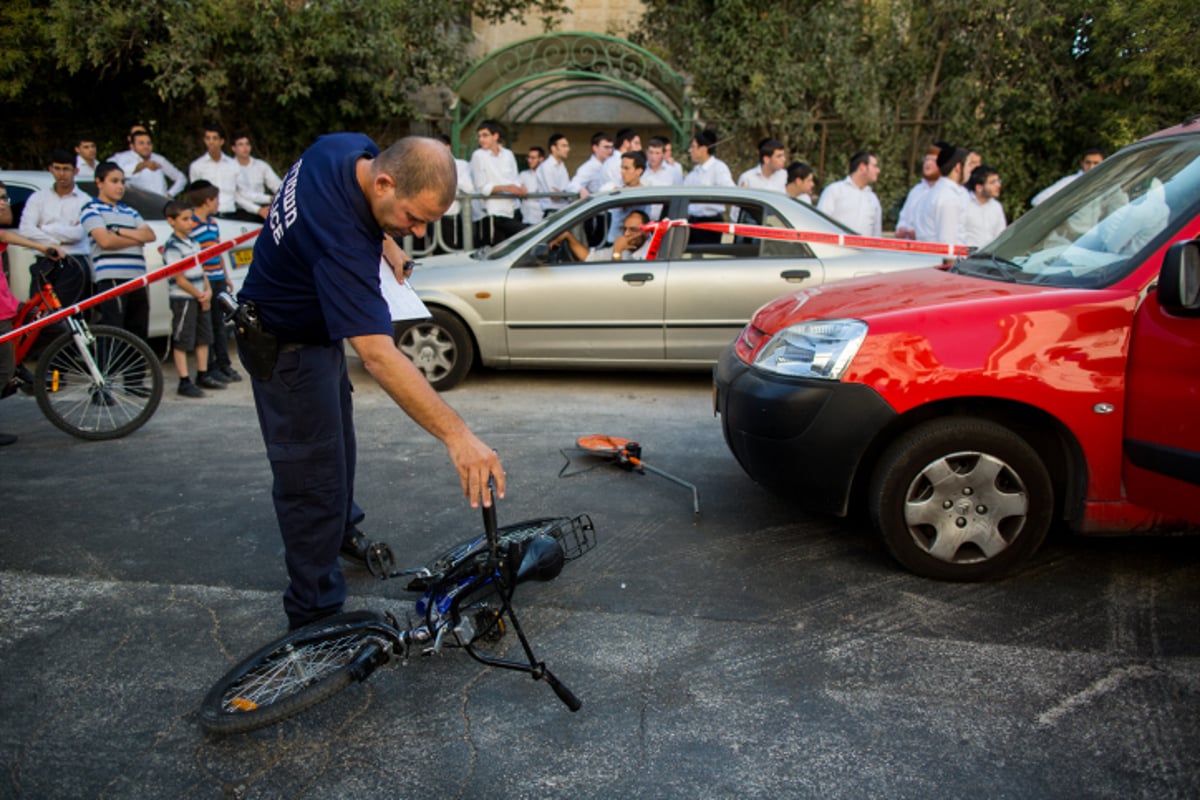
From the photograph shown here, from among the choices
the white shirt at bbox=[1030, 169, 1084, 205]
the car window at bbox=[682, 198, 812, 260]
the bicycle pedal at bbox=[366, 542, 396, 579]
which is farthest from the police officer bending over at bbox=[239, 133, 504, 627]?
the car window at bbox=[682, 198, 812, 260]

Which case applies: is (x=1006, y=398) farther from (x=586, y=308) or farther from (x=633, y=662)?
(x=586, y=308)

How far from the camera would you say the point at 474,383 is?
7336 millimetres

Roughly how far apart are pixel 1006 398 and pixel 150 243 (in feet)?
21.2

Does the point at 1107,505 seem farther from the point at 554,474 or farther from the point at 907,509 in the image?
the point at 554,474

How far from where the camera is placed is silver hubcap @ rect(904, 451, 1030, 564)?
3562 mm

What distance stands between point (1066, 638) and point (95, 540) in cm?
399

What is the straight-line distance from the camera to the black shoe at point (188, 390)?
679cm

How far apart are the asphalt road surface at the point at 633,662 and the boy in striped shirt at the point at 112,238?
254cm

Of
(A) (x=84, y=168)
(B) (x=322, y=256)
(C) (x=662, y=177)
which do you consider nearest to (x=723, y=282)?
(C) (x=662, y=177)

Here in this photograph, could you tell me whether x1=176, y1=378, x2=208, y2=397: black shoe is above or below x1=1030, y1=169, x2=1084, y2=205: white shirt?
below

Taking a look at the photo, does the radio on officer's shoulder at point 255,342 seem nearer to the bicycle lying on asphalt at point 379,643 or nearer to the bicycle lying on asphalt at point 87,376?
the bicycle lying on asphalt at point 379,643

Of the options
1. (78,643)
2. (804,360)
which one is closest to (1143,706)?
(804,360)

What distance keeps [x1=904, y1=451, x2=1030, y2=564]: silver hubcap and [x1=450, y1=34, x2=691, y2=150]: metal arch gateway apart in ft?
31.3

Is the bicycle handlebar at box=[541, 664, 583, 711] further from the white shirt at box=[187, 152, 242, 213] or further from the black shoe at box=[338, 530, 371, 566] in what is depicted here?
the white shirt at box=[187, 152, 242, 213]
